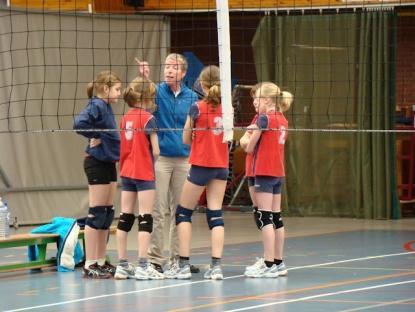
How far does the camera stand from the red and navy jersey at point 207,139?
9191 millimetres

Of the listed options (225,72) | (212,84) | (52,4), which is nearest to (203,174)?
(212,84)

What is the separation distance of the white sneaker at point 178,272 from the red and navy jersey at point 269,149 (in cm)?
99

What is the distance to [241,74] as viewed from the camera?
18469mm

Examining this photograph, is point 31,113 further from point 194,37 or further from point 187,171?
point 187,171

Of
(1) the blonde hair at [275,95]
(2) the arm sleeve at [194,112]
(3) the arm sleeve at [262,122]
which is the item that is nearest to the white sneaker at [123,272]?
(2) the arm sleeve at [194,112]

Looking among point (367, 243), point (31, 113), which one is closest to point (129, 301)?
point (367, 243)

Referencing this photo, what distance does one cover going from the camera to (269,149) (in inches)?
366

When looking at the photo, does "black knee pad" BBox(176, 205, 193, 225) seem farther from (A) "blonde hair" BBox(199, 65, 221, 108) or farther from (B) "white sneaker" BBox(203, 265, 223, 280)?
(A) "blonde hair" BBox(199, 65, 221, 108)

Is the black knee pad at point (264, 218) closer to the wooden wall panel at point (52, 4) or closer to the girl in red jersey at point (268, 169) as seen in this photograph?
the girl in red jersey at point (268, 169)

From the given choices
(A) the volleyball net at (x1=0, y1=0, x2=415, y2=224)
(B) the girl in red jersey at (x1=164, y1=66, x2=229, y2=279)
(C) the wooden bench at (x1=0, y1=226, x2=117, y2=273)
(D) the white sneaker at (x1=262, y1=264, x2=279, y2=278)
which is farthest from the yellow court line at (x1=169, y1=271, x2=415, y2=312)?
(A) the volleyball net at (x1=0, y1=0, x2=415, y2=224)

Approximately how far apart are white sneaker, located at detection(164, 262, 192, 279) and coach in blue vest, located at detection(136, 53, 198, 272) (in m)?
0.26

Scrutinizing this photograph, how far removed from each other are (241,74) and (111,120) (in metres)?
9.03

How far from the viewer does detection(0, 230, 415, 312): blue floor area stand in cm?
779

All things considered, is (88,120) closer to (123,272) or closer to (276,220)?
(123,272)
